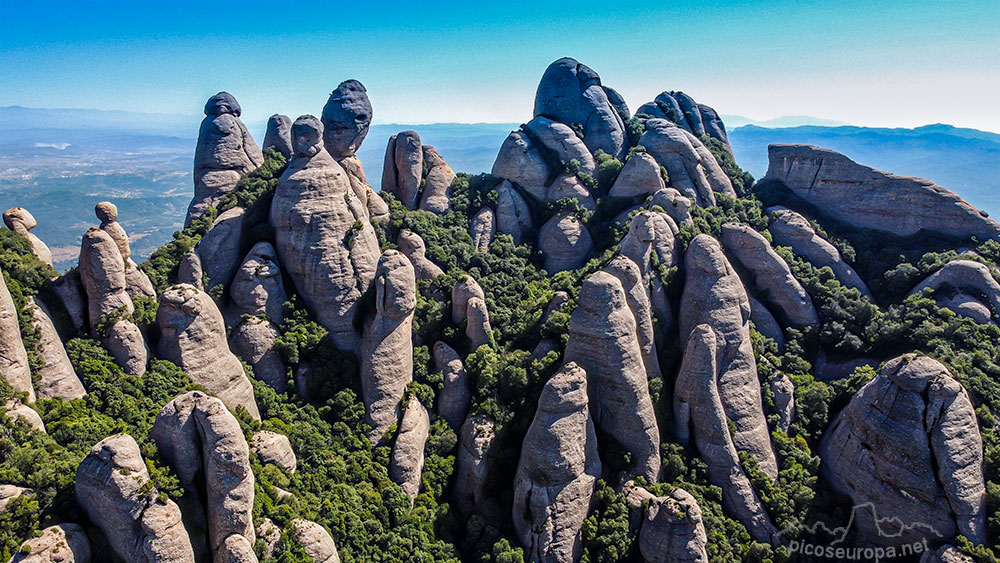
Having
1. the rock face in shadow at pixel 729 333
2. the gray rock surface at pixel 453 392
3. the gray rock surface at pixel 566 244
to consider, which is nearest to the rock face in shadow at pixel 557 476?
the gray rock surface at pixel 453 392

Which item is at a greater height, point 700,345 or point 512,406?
point 700,345

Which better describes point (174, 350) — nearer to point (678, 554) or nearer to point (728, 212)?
point (678, 554)

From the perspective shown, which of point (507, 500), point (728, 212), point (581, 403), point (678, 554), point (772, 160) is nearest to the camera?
point (678, 554)

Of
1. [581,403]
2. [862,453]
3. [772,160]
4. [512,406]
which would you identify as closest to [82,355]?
[512,406]

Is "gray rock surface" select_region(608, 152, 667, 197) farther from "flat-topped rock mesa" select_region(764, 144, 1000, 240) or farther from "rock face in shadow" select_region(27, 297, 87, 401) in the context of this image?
"rock face in shadow" select_region(27, 297, 87, 401)

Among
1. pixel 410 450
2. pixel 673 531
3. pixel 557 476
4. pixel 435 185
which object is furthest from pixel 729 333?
pixel 435 185

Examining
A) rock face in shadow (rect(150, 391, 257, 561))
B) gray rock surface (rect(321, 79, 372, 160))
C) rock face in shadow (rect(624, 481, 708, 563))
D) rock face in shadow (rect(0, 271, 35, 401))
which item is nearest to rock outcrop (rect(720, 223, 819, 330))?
rock face in shadow (rect(624, 481, 708, 563))

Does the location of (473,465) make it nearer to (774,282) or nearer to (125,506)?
(125,506)

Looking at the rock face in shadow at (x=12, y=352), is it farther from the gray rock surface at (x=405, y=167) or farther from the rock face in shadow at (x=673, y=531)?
the gray rock surface at (x=405, y=167)
